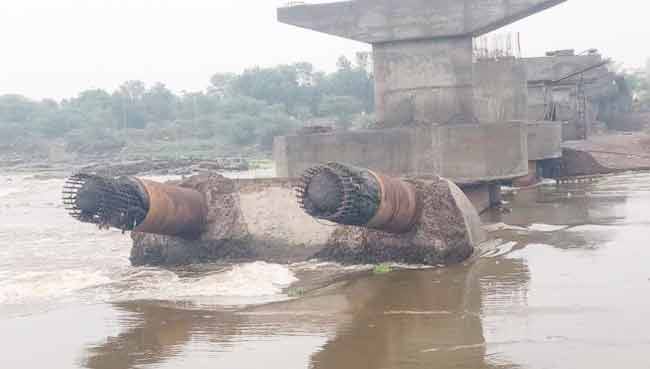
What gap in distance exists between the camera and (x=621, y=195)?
15.9 metres

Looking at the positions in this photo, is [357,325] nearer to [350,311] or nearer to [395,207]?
[350,311]

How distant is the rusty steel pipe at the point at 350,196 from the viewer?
857 centimetres

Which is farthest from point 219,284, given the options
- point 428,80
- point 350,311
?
point 428,80

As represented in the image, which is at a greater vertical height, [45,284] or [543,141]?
[543,141]

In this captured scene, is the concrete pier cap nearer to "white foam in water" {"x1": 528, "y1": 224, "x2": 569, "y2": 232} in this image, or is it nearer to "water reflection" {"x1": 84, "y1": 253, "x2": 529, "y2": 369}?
"white foam in water" {"x1": 528, "y1": 224, "x2": 569, "y2": 232}

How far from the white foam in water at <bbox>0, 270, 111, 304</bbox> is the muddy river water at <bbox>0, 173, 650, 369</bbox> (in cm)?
2

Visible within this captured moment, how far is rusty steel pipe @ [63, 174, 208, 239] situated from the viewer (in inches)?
355

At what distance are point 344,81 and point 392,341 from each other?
8146cm

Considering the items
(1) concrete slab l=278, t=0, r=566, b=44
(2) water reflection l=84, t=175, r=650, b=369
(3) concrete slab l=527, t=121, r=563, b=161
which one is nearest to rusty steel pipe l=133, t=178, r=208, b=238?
(2) water reflection l=84, t=175, r=650, b=369

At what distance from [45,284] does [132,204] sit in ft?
3.88

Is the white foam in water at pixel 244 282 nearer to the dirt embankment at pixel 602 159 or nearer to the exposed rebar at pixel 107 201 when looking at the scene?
the exposed rebar at pixel 107 201

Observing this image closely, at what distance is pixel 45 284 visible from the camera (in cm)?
923

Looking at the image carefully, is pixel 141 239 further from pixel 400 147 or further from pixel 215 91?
pixel 215 91

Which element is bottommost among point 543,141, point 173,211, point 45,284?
point 45,284
